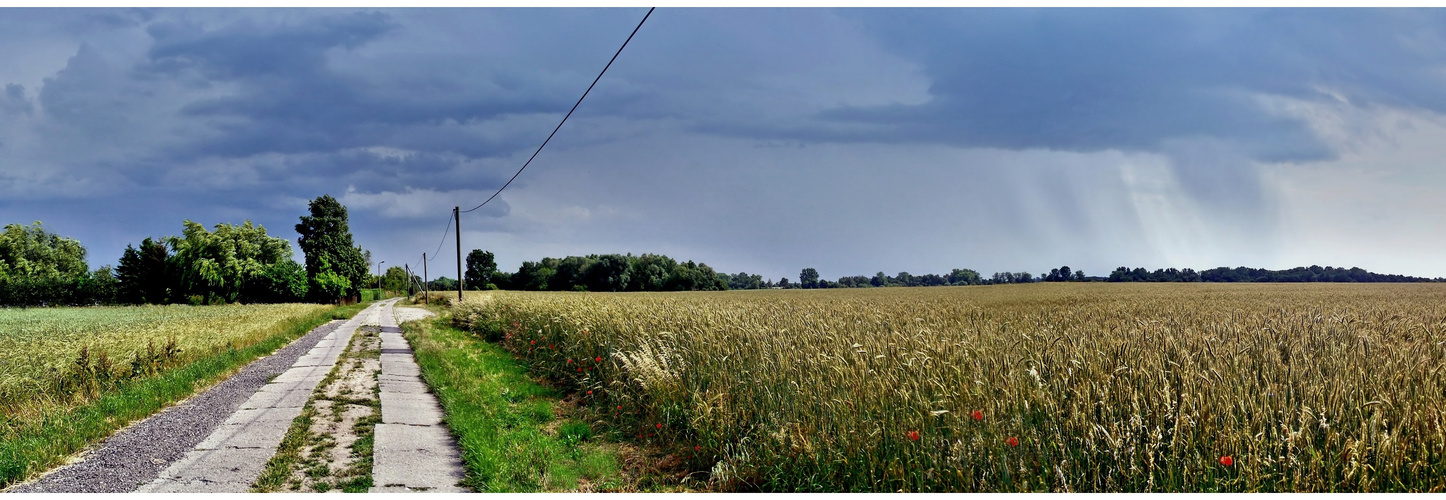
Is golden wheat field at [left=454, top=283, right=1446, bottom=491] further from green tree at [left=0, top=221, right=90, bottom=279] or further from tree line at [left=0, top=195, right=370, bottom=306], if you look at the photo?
green tree at [left=0, top=221, right=90, bottom=279]

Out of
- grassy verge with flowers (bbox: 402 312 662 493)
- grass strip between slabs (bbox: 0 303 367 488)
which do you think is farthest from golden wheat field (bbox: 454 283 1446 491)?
grass strip between slabs (bbox: 0 303 367 488)

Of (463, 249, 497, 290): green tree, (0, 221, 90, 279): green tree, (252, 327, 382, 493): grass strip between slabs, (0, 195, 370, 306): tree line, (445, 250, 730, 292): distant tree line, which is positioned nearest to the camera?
(252, 327, 382, 493): grass strip between slabs

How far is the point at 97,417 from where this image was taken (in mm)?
7512

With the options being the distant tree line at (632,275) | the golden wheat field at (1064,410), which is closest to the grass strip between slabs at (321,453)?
the golden wheat field at (1064,410)

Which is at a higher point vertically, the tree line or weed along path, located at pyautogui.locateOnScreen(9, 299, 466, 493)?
the tree line

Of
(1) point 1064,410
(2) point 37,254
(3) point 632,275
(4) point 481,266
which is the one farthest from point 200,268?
(1) point 1064,410

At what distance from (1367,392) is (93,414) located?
37.7 ft

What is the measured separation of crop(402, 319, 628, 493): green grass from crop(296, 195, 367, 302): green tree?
68.6 meters

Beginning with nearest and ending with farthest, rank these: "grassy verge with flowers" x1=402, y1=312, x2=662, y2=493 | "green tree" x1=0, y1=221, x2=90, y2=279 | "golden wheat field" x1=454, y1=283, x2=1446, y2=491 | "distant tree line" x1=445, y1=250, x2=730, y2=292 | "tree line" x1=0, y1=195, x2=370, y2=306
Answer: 1. "golden wheat field" x1=454, y1=283, x2=1446, y2=491
2. "grassy verge with flowers" x1=402, y1=312, x2=662, y2=493
3. "tree line" x1=0, y1=195, x2=370, y2=306
4. "green tree" x1=0, y1=221, x2=90, y2=279
5. "distant tree line" x1=445, y1=250, x2=730, y2=292

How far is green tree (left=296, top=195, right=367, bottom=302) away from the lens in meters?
71.6

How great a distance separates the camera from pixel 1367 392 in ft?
14.6

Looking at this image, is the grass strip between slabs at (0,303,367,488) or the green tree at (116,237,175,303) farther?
the green tree at (116,237,175,303)

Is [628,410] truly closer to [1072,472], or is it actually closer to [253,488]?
[253,488]

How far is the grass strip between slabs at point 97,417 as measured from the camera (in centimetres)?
590
